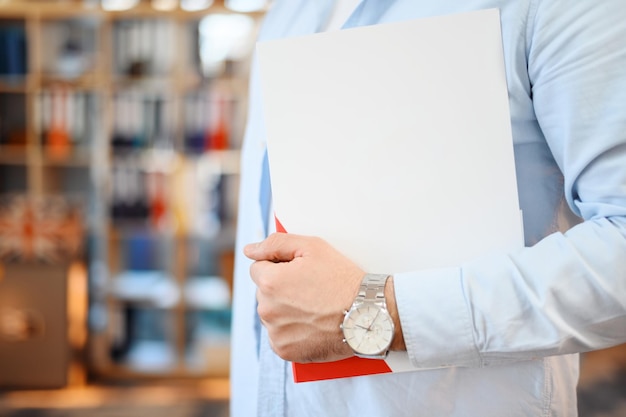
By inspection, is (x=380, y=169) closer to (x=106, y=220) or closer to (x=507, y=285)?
(x=507, y=285)

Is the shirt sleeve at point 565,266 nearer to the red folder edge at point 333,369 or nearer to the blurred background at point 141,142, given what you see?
the red folder edge at point 333,369

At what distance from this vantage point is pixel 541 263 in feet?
2.14

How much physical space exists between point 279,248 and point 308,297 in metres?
0.06

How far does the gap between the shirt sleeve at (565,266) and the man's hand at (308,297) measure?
2.5 inches

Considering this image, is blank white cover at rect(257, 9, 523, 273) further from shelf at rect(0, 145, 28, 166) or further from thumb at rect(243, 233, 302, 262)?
shelf at rect(0, 145, 28, 166)

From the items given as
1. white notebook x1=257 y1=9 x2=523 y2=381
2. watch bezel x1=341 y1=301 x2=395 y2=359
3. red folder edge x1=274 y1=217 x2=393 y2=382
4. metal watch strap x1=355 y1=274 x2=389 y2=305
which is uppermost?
white notebook x1=257 y1=9 x2=523 y2=381

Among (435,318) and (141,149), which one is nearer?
(435,318)

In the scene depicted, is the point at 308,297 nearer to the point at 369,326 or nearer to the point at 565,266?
the point at 369,326

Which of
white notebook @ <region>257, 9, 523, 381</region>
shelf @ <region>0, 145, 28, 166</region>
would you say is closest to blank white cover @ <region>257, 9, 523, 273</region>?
white notebook @ <region>257, 9, 523, 381</region>

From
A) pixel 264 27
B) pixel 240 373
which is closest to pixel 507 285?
pixel 240 373

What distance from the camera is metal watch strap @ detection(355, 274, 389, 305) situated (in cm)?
68

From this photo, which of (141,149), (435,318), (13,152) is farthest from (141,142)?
(435,318)

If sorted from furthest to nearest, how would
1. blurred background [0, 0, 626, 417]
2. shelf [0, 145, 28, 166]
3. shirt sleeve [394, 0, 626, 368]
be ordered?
shelf [0, 145, 28, 166], blurred background [0, 0, 626, 417], shirt sleeve [394, 0, 626, 368]

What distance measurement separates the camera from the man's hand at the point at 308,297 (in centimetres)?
69
